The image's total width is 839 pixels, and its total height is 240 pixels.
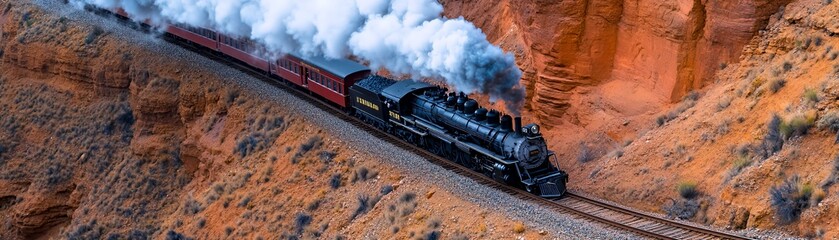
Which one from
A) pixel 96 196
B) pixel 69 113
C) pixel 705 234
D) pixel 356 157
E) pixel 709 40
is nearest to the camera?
pixel 705 234

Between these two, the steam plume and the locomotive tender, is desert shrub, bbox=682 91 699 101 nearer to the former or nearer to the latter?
the locomotive tender

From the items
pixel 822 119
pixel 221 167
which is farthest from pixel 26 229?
pixel 822 119

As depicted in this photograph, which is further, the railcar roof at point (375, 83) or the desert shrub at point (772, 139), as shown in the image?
the railcar roof at point (375, 83)

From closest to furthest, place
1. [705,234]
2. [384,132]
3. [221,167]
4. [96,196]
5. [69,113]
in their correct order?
1. [705,234]
2. [384,132]
3. [221,167]
4. [96,196]
5. [69,113]

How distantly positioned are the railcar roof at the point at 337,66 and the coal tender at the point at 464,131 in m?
1.30

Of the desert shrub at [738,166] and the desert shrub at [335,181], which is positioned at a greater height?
the desert shrub at [738,166]

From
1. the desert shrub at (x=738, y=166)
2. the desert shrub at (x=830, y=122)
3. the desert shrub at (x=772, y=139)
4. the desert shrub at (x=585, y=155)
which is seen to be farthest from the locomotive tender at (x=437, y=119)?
the desert shrub at (x=830, y=122)

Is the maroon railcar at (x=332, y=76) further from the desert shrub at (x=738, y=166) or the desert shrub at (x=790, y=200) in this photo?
the desert shrub at (x=790, y=200)

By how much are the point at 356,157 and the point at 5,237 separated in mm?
18042

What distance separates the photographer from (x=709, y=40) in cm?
2356

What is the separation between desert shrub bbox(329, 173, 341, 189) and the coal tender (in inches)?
92.2

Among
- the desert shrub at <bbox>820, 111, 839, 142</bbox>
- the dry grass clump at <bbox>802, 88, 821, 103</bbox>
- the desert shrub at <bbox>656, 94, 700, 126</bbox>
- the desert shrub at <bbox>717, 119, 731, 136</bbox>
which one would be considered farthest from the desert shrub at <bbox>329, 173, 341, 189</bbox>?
the desert shrub at <bbox>820, 111, 839, 142</bbox>

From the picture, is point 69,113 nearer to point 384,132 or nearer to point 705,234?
point 384,132

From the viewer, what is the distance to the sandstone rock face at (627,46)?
23.3m
